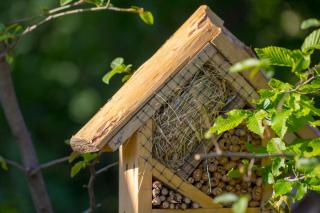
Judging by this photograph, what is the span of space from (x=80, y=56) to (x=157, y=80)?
11.2 feet

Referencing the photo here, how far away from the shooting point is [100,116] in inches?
107

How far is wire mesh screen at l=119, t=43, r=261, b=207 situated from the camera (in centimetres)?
263

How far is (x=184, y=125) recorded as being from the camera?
2688 millimetres

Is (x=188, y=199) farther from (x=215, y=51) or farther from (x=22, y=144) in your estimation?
(x=22, y=144)

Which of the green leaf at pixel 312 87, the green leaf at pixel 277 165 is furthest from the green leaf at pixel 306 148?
the green leaf at pixel 312 87

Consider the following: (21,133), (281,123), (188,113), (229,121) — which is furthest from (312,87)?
(21,133)

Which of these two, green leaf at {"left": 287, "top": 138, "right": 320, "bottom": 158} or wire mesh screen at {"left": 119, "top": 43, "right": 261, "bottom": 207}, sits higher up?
wire mesh screen at {"left": 119, "top": 43, "right": 261, "bottom": 207}

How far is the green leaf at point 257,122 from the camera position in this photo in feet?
7.88

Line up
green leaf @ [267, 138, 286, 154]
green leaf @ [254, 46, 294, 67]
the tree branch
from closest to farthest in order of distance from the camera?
green leaf @ [254, 46, 294, 67], green leaf @ [267, 138, 286, 154], the tree branch

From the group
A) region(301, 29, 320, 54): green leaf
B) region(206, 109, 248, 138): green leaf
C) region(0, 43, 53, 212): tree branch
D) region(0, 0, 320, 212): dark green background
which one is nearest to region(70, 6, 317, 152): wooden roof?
region(206, 109, 248, 138): green leaf

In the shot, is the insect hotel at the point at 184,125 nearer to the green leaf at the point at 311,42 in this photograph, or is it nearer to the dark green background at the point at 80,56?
the green leaf at the point at 311,42

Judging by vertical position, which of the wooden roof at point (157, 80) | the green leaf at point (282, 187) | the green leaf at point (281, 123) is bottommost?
the green leaf at point (282, 187)

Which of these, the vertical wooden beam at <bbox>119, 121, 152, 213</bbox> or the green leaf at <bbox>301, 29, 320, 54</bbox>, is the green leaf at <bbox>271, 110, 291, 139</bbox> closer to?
the green leaf at <bbox>301, 29, 320, 54</bbox>

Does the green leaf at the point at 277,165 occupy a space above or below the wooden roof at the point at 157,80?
below
